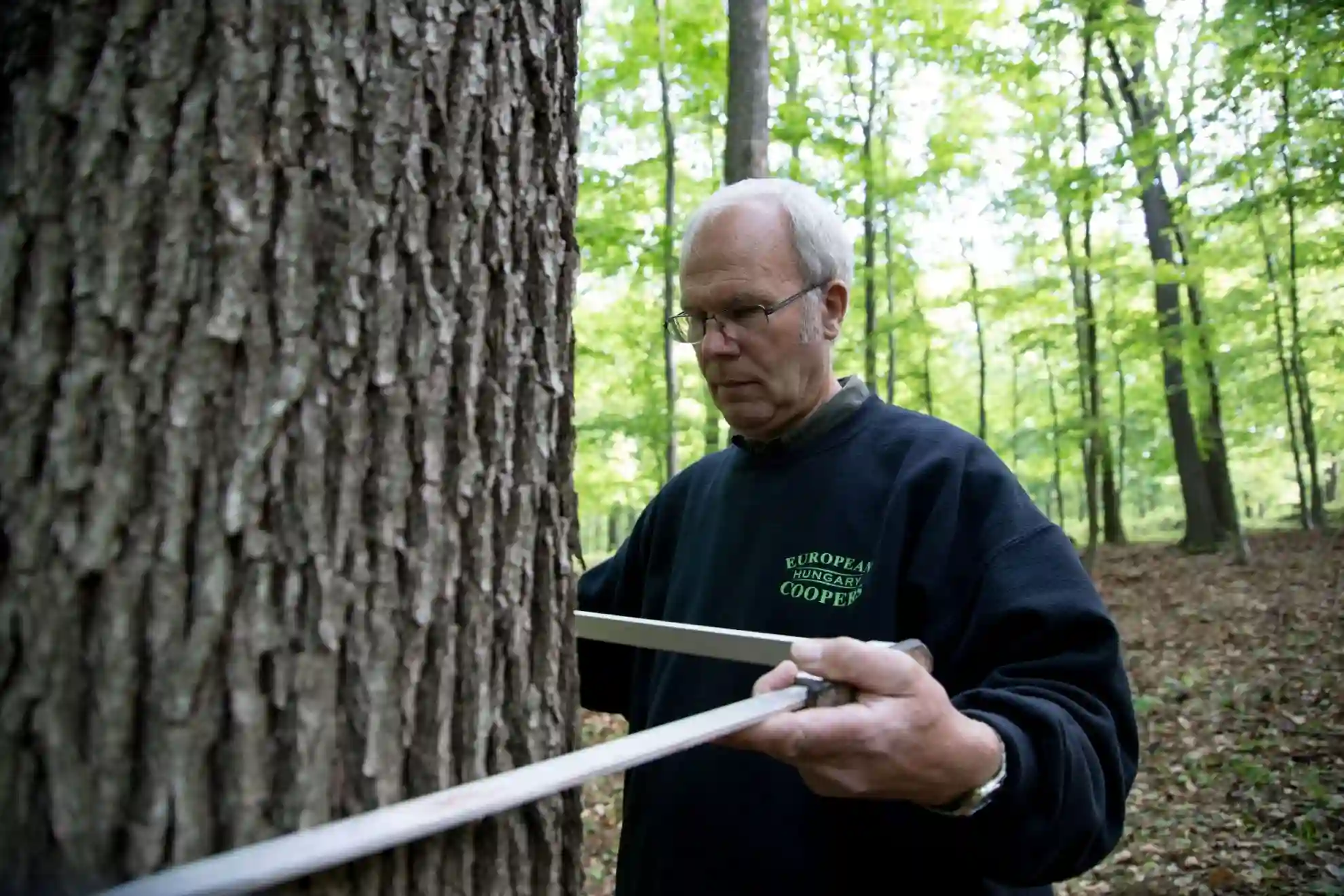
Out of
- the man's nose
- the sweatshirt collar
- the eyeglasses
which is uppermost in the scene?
the eyeglasses

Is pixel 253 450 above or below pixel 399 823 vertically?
above

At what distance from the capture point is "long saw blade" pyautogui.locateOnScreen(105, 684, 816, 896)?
2.23 ft

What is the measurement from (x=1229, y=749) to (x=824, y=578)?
629cm

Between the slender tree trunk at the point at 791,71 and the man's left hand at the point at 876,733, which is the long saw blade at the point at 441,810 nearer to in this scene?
the man's left hand at the point at 876,733

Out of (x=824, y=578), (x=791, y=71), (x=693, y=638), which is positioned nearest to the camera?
(x=693, y=638)

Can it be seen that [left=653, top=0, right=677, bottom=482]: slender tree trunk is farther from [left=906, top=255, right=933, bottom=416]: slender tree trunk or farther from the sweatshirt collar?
the sweatshirt collar

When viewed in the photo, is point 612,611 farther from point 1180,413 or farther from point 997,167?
point 997,167

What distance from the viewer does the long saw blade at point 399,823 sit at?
2.23 feet

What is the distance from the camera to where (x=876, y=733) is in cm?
115

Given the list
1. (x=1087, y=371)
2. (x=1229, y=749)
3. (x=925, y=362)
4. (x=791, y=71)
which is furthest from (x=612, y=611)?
(x=925, y=362)

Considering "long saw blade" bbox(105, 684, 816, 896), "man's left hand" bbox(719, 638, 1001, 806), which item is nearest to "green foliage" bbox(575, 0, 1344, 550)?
"man's left hand" bbox(719, 638, 1001, 806)

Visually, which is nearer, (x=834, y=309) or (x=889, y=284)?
(x=834, y=309)

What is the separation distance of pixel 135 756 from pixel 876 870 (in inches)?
Result: 50.1

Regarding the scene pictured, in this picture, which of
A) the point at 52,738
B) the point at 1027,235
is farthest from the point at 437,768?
the point at 1027,235
